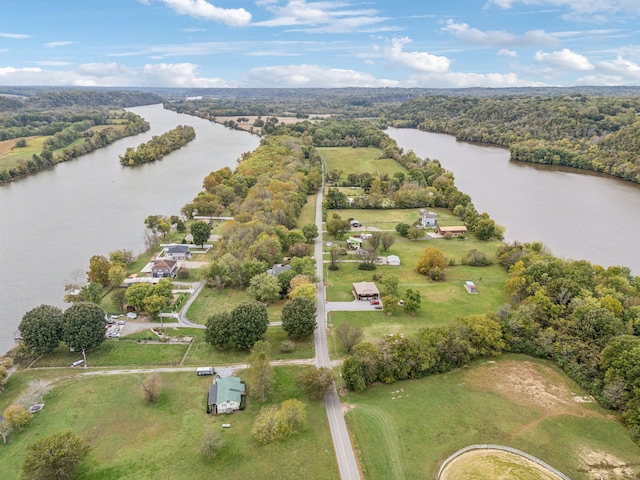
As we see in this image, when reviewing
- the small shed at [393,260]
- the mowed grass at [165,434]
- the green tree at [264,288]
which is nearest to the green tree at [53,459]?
the mowed grass at [165,434]

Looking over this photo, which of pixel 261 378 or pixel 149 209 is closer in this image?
pixel 261 378

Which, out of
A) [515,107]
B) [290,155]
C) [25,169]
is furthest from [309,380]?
[515,107]

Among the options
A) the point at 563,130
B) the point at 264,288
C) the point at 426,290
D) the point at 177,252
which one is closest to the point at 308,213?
the point at 177,252

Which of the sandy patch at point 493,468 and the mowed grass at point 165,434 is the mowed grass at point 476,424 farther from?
the mowed grass at point 165,434

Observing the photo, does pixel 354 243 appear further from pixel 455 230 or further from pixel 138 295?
pixel 138 295

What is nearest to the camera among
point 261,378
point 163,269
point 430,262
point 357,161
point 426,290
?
point 261,378

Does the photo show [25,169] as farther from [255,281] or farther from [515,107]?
[515,107]

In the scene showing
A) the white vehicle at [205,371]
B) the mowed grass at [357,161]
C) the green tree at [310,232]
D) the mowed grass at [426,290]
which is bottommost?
the white vehicle at [205,371]
